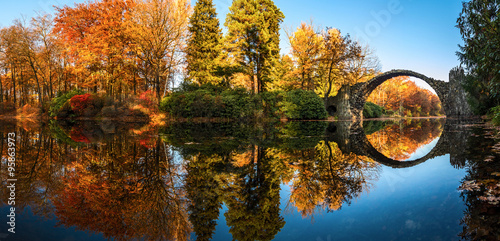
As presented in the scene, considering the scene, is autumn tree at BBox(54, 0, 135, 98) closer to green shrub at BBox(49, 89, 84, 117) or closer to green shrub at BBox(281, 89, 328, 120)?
green shrub at BBox(49, 89, 84, 117)

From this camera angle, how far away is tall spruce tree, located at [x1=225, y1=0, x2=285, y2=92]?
20969 mm

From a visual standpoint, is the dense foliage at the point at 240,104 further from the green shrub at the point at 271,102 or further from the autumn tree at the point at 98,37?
the autumn tree at the point at 98,37

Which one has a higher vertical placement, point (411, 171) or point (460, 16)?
point (460, 16)

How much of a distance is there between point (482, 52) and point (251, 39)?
51.0 ft

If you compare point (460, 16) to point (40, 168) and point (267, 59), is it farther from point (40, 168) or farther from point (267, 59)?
point (40, 168)

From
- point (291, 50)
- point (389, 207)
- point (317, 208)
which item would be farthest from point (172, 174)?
point (291, 50)

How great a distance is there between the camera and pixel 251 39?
71.3 feet

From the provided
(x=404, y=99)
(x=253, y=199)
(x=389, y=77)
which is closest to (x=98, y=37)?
(x=253, y=199)

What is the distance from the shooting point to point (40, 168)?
3834 millimetres

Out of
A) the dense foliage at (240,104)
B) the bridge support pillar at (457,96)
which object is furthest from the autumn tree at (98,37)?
the bridge support pillar at (457,96)

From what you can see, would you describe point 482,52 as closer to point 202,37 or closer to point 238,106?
point 238,106

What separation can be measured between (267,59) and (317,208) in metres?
20.7

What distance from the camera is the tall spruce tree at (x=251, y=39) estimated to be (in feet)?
68.8

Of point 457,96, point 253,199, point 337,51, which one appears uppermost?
point 337,51
